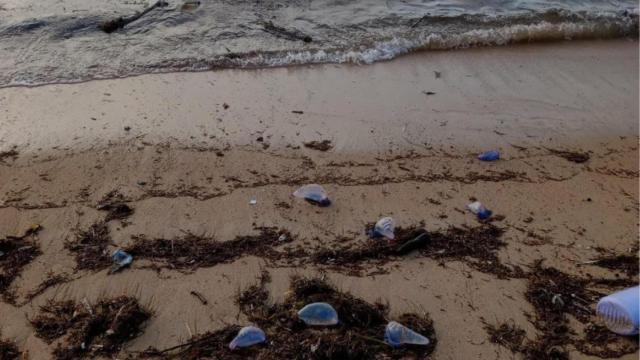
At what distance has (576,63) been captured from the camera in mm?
5797

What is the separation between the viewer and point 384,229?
3.16 meters

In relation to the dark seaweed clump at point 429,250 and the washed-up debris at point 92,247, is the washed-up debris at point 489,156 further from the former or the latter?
the washed-up debris at point 92,247

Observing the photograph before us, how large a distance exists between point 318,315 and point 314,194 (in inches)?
42.6

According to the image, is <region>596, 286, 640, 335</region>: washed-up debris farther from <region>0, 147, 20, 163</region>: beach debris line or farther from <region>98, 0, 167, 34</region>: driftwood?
<region>98, 0, 167, 34</region>: driftwood

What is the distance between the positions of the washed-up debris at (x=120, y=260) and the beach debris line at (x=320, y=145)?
169 cm

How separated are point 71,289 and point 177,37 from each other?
156 inches

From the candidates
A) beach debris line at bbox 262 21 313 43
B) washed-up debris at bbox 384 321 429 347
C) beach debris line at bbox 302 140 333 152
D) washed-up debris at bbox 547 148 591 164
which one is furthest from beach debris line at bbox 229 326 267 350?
beach debris line at bbox 262 21 313 43

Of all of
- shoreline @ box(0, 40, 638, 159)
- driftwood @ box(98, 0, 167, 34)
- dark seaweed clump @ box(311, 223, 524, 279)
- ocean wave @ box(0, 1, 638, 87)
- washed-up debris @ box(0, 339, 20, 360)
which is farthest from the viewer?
driftwood @ box(98, 0, 167, 34)

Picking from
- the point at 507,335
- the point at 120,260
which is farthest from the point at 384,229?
the point at 120,260

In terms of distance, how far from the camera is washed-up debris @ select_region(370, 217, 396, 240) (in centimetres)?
315

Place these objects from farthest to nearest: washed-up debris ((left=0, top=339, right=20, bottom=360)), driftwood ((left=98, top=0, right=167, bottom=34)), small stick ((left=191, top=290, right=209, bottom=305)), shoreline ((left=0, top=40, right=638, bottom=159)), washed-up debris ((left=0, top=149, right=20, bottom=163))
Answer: driftwood ((left=98, top=0, right=167, bottom=34)), shoreline ((left=0, top=40, right=638, bottom=159)), washed-up debris ((left=0, top=149, right=20, bottom=163)), small stick ((left=191, top=290, right=209, bottom=305)), washed-up debris ((left=0, top=339, right=20, bottom=360))

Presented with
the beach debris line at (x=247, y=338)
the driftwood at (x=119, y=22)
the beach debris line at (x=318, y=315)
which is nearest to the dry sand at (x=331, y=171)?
the beach debris line at (x=247, y=338)

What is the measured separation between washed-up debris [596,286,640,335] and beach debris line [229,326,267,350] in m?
1.77

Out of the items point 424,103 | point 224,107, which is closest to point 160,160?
point 224,107
